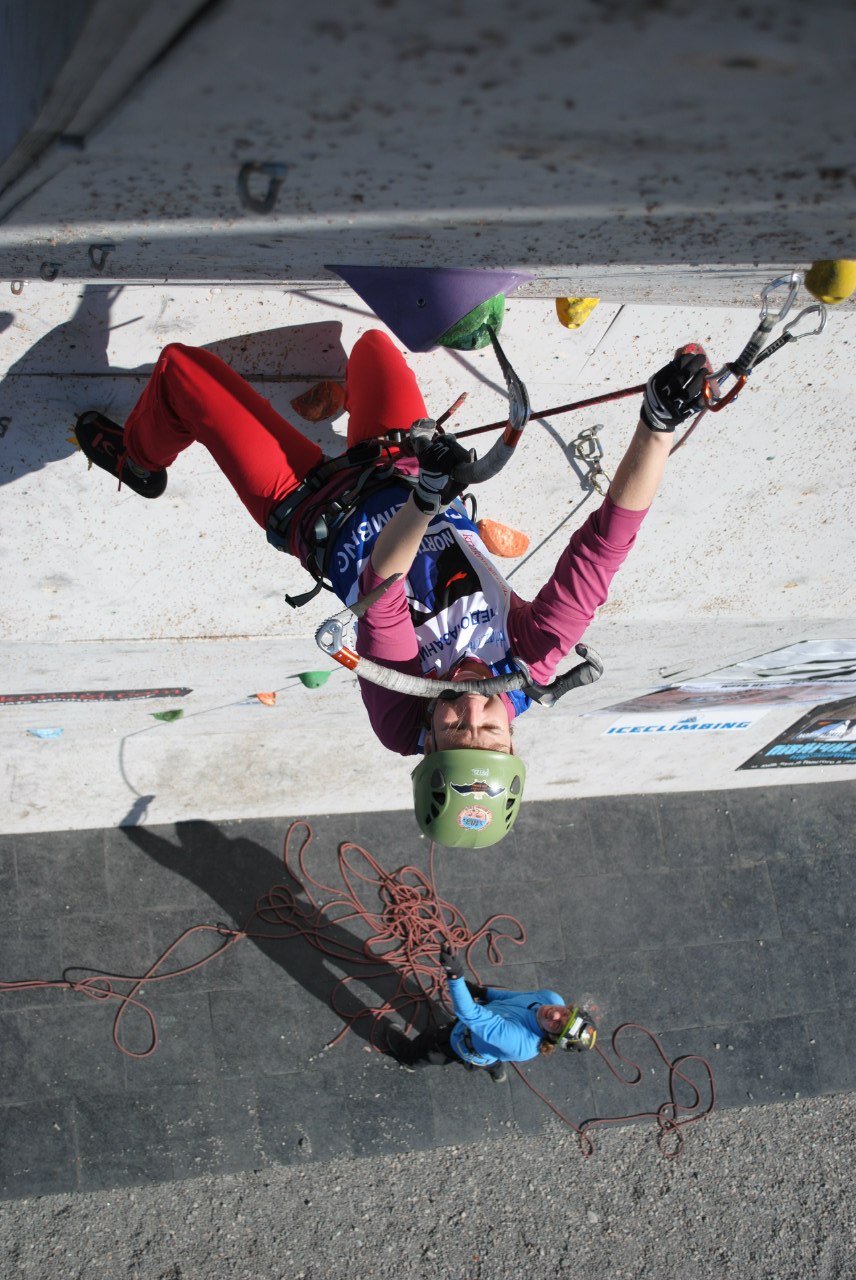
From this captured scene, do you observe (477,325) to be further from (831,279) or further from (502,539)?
(502,539)

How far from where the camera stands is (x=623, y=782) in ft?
16.9

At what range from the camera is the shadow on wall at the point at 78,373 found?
9.17 feet

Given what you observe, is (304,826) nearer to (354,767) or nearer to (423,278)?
(354,767)

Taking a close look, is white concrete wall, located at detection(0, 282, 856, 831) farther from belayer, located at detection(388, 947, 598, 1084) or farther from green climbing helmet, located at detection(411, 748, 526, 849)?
belayer, located at detection(388, 947, 598, 1084)

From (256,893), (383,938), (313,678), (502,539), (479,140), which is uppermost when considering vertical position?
(479,140)

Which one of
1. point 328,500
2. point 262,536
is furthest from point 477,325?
point 262,536

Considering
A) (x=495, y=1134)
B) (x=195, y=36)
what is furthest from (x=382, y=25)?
(x=495, y=1134)

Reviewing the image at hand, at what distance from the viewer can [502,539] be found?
331 cm

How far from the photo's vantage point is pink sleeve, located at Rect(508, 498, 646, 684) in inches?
91.3

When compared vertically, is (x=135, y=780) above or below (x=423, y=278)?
below

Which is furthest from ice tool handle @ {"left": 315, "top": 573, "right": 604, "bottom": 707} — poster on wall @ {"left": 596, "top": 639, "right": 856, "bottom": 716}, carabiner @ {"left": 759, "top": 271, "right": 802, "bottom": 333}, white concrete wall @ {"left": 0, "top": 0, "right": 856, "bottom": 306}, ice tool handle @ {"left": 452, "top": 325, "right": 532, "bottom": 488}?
poster on wall @ {"left": 596, "top": 639, "right": 856, "bottom": 716}

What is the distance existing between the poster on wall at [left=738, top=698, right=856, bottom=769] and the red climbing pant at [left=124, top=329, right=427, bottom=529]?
303 centimetres

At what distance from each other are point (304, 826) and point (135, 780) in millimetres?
852

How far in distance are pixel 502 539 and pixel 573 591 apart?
35.3 inches
